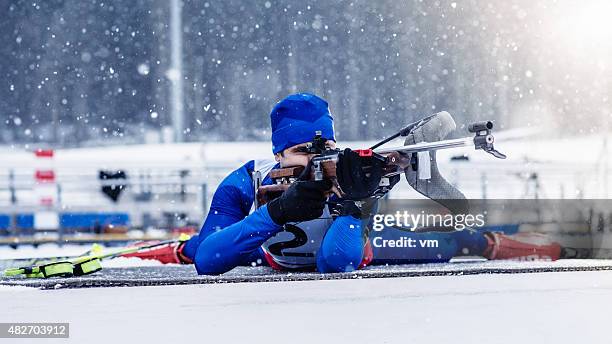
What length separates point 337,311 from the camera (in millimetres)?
1698

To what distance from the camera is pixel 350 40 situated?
29.2ft

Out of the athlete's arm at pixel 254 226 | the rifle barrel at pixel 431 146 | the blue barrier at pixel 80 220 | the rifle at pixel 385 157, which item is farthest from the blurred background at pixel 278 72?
the rifle barrel at pixel 431 146

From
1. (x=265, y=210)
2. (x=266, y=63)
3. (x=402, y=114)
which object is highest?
(x=266, y=63)

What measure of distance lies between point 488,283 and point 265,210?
2.53 feet

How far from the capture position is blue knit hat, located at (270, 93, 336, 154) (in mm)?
2572

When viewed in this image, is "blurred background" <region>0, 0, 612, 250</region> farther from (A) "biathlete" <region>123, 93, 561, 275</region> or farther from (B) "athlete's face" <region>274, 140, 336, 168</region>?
(B) "athlete's face" <region>274, 140, 336, 168</region>

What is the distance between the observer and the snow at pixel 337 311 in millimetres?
1366

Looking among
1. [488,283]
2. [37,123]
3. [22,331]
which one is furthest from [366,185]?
[37,123]

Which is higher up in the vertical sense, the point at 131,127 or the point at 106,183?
the point at 131,127

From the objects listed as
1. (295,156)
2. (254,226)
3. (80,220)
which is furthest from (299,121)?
(80,220)

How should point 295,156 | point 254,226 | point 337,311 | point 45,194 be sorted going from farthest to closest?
point 45,194, point 295,156, point 254,226, point 337,311

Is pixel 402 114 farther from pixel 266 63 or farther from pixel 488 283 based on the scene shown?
pixel 488 283

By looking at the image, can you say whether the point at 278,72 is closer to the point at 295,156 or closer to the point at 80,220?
the point at 80,220

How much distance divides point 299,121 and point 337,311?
3.41 feet
